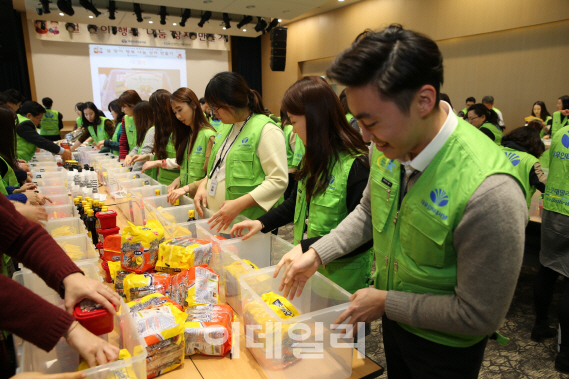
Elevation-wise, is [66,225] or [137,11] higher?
[137,11]

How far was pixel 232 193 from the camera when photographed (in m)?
2.06

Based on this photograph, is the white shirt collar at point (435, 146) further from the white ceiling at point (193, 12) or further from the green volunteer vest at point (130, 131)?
the white ceiling at point (193, 12)

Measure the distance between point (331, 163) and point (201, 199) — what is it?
0.98 meters

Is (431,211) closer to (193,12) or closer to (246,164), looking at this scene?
(246,164)

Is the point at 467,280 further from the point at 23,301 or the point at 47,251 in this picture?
the point at 47,251

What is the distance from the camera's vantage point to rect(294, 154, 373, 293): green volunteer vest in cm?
140

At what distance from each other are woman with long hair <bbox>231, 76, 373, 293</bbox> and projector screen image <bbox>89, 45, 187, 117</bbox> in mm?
10039

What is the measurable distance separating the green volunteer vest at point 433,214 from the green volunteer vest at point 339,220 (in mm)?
394

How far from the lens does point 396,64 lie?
72cm

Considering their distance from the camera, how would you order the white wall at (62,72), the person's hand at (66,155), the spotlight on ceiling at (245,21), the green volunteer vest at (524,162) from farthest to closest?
1. the white wall at (62,72)
2. the spotlight on ceiling at (245,21)
3. the person's hand at (66,155)
4. the green volunteer vest at (524,162)

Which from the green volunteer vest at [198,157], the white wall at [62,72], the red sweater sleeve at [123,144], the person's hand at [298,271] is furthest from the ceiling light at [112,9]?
the person's hand at [298,271]

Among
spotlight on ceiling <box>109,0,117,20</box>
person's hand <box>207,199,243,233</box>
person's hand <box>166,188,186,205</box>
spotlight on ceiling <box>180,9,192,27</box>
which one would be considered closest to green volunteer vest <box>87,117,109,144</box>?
spotlight on ceiling <box>109,0,117,20</box>

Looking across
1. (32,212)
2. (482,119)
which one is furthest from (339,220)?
(482,119)

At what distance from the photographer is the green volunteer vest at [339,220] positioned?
4.58 ft
